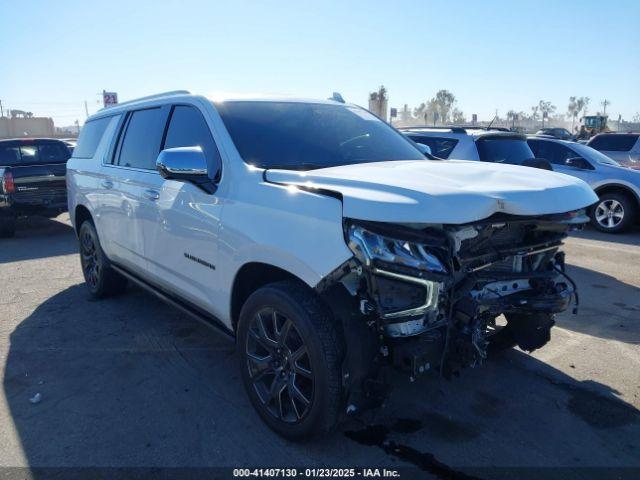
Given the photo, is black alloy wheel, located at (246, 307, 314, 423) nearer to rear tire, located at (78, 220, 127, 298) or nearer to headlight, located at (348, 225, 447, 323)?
headlight, located at (348, 225, 447, 323)

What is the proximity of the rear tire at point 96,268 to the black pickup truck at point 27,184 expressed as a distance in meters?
4.36

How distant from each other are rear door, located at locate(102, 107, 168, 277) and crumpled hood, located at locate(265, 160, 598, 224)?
63.5 inches

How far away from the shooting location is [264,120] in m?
3.56

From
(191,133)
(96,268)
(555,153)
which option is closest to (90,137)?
(96,268)

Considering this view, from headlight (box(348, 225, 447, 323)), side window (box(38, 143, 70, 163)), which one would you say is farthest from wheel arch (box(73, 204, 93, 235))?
side window (box(38, 143, 70, 163))

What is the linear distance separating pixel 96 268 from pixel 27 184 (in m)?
4.97

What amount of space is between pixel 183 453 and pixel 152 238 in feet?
5.94

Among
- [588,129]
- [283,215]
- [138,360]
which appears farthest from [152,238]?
[588,129]

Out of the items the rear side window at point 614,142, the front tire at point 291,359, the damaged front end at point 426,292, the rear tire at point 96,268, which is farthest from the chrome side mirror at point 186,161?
the rear side window at point 614,142

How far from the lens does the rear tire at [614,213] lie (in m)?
9.16

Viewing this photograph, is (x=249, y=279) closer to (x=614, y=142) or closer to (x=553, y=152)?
(x=553, y=152)

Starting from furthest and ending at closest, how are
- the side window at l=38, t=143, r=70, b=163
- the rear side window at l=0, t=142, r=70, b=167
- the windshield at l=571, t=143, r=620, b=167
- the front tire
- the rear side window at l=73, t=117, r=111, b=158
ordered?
the side window at l=38, t=143, r=70, b=163 < the rear side window at l=0, t=142, r=70, b=167 < the windshield at l=571, t=143, r=620, b=167 < the rear side window at l=73, t=117, r=111, b=158 < the front tire

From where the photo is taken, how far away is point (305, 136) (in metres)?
3.61

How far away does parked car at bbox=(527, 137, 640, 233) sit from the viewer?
361 inches
